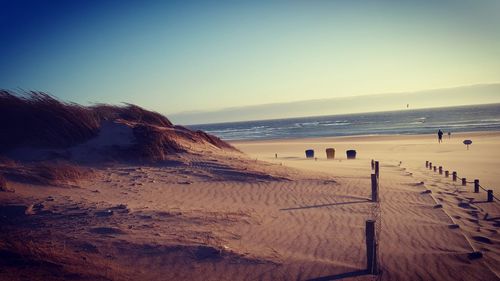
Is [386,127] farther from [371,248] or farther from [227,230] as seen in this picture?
[371,248]

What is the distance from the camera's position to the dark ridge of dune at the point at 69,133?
47.0 feet

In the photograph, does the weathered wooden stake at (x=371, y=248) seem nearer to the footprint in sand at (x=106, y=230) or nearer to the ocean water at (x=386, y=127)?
the footprint in sand at (x=106, y=230)

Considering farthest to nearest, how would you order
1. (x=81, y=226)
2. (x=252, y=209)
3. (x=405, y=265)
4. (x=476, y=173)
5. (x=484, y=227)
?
(x=476, y=173)
(x=252, y=209)
(x=484, y=227)
(x=81, y=226)
(x=405, y=265)

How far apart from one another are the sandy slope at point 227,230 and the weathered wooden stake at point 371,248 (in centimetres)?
19

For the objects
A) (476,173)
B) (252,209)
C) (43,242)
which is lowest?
(476,173)

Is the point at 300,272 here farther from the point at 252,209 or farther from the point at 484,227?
the point at 484,227

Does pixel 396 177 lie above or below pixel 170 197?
below

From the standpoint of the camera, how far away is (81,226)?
7.84 m

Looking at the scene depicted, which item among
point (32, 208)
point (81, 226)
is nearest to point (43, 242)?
point (81, 226)

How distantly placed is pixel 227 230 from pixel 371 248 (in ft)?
11.0

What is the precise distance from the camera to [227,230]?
855 cm

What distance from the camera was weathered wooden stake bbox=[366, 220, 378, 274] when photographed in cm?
658

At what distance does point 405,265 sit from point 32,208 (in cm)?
840

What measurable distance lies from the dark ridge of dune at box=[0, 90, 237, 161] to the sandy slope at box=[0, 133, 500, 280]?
5.61ft
